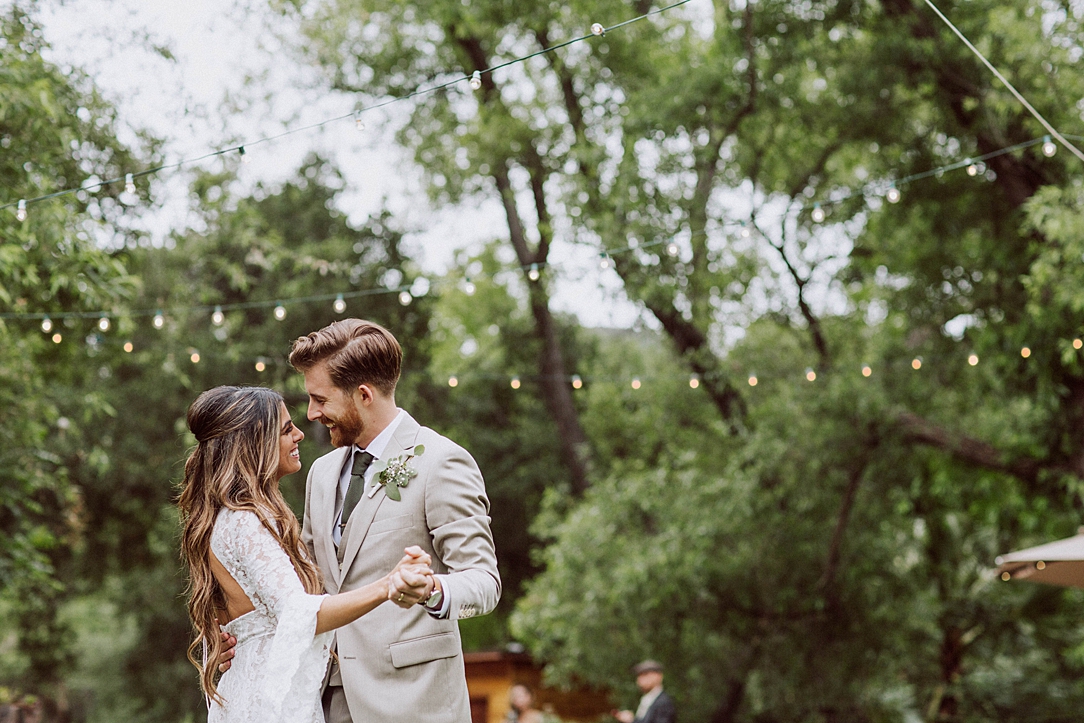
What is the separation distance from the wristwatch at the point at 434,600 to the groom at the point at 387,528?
0.22 ft

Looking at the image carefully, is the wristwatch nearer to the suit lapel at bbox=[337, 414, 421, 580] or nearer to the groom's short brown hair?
the suit lapel at bbox=[337, 414, 421, 580]

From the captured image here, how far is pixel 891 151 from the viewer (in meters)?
9.84

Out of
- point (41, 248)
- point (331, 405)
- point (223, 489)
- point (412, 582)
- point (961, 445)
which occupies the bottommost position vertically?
point (961, 445)

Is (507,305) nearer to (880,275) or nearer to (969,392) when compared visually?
(880,275)

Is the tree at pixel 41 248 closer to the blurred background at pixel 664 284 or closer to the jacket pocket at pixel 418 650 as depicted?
the blurred background at pixel 664 284

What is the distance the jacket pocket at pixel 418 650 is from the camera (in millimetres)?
1988

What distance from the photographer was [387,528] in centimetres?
206

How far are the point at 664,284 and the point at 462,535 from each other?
7.62 m

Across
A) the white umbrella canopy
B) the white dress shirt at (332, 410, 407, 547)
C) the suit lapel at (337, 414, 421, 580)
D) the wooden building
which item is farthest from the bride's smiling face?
the wooden building

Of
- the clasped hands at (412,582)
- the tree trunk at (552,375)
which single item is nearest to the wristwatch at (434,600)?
the clasped hands at (412,582)

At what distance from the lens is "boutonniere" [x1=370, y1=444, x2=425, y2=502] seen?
205cm

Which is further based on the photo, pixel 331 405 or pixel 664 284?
pixel 664 284

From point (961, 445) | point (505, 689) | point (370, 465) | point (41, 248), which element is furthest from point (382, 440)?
point (505, 689)

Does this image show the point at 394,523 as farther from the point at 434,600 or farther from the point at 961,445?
the point at 961,445
